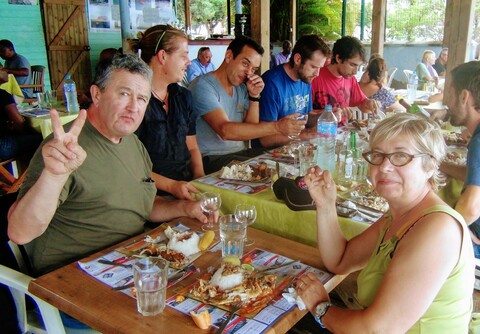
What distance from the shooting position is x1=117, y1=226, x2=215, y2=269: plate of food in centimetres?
153

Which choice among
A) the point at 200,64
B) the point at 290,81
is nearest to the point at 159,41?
the point at 290,81

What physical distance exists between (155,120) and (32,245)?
1.25 m

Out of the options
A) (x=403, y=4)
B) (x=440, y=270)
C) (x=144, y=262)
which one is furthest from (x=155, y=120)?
(x=403, y=4)

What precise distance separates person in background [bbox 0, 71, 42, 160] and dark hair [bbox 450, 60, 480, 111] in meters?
4.17

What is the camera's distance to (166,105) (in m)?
2.84

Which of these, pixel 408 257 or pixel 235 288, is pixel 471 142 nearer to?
pixel 408 257

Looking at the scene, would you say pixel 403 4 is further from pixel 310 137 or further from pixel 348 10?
pixel 310 137

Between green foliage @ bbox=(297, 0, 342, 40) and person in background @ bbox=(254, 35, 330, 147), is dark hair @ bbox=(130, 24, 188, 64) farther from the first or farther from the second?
green foliage @ bbox=(297, 0, 342, 40)

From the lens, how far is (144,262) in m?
1.37

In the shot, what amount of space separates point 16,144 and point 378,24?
546 cm

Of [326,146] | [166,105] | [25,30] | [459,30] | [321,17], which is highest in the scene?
[321,17]

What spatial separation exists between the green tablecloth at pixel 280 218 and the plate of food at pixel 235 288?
0.58m

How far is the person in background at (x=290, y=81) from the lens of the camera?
3.56 meters

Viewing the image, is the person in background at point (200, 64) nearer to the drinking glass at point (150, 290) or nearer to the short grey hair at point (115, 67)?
the short grey hair at point (115, 67)
